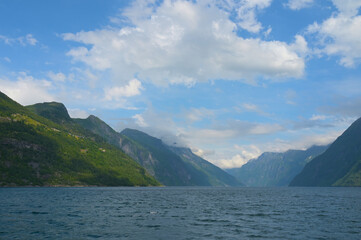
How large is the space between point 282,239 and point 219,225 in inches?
623

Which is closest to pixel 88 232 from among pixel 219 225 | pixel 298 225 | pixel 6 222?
pixel 6 222

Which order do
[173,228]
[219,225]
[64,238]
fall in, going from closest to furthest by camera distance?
1. [64,238]
2. [173,228]
3. [219,225]

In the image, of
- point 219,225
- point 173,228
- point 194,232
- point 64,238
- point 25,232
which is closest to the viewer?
point 64,238

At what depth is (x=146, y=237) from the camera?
4428cm

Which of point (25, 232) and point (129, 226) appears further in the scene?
point (129, 226)

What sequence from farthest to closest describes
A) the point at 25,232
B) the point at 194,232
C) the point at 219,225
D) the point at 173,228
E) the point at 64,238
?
1. the point at 219,225
2. the point at 173,228
3. the point at 194,232
4. the point at 25,232
5. the point at 64,238

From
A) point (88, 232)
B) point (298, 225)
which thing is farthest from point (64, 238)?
point (298, 225)

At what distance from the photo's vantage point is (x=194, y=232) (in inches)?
1946

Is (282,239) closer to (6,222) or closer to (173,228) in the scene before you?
(173,228)

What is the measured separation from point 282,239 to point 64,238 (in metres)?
33.5

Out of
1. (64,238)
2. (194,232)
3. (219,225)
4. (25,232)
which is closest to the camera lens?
(64,238)

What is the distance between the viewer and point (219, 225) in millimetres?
57625

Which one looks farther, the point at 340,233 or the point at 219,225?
the point at 219,225

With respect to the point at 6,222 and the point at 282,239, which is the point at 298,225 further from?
the point at 6,222
